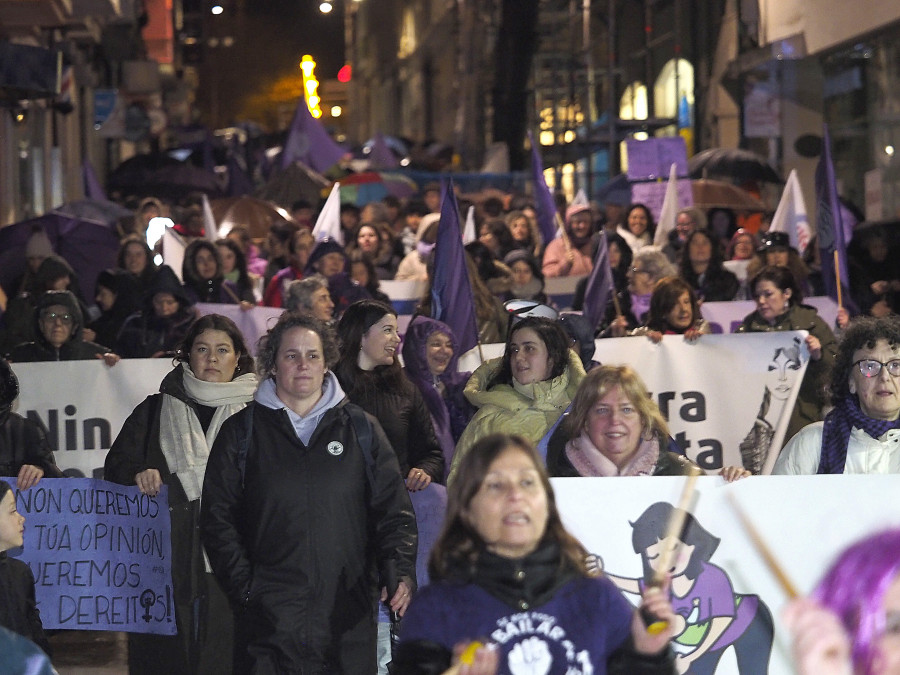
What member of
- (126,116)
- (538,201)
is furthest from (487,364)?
(126,116)

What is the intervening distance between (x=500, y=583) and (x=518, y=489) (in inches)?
8.7

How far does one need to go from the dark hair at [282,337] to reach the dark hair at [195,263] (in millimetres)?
5484

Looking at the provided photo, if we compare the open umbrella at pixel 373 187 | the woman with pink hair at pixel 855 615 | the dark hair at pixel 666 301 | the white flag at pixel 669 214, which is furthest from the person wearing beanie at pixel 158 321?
the open umbrella at pixel 373 187

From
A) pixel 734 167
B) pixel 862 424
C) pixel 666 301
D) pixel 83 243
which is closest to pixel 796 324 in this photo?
pixel 666 301

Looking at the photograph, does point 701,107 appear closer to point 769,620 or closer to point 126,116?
point 126,116

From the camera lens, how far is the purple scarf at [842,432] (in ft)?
18.1

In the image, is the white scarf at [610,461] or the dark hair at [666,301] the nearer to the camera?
the white scarf at [610,461]

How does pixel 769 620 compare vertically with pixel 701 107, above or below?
below

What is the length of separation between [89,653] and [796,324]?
4136 millimetres

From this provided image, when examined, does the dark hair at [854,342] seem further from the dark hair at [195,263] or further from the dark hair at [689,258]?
the dark hair at [195,263]

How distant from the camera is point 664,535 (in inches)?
210

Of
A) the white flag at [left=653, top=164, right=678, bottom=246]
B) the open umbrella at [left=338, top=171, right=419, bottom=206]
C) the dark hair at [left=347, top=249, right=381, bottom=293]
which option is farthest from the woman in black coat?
the open umbrella at [left=338, top=171, right=419, bottom=206]

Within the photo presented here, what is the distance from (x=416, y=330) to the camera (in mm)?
7598

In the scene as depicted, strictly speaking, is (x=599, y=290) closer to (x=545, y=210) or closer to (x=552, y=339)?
(x=545, y=210)
